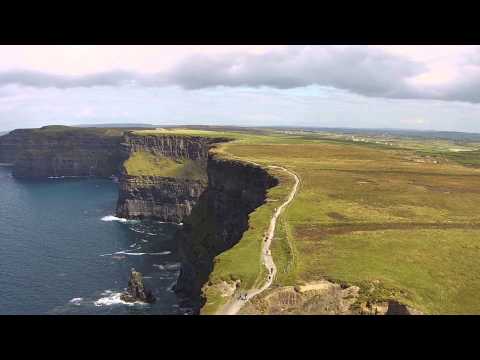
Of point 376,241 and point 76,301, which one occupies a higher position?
point 376,241

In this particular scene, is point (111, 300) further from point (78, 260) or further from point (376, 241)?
point (376, 241)

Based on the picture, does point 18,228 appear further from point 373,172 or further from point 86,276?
point 373,172

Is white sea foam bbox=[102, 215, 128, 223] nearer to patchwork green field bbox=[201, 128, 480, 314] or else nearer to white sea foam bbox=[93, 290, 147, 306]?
white sea foam bbox=[93, 290, 147, 306]

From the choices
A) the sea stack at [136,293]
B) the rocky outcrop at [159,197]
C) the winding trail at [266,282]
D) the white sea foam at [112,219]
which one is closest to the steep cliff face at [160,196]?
the rocky outcrop at [159,197]

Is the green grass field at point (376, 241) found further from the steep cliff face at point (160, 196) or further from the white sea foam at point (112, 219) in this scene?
the white sea foam at point (112, 219)

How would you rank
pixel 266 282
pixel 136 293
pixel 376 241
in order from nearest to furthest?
pixel 266 282
pixel 376 241
pixel 136 293

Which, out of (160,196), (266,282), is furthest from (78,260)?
(266,282)
